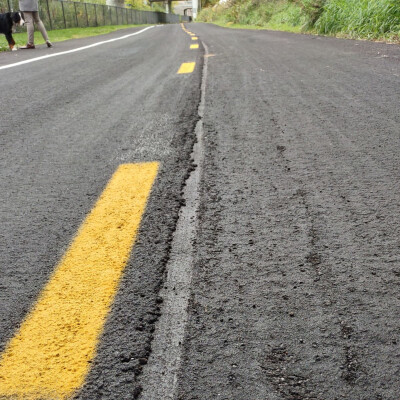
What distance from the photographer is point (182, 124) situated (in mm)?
2373

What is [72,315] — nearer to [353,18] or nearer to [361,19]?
[361,19]

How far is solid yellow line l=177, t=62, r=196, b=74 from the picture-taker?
14.1 feet

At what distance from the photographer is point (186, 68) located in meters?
4.57

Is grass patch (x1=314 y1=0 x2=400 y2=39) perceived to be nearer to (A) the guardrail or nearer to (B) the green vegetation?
(B) the green vegetation

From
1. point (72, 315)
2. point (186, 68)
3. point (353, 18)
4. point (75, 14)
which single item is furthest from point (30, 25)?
point (75, 14)

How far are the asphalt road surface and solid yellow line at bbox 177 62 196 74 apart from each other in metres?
1.95

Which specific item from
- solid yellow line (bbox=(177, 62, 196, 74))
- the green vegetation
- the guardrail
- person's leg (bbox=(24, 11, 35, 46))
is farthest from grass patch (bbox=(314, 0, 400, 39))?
the guardrail

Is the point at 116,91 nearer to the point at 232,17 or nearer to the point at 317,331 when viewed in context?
the point at 317,331

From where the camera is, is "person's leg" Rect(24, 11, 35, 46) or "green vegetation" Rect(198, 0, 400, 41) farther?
"person's leg" Rect(24, 11, 35, 46)

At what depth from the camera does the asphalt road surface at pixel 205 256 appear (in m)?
0.73

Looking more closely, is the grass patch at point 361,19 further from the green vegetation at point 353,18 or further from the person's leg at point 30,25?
the person's leg at point 30,25

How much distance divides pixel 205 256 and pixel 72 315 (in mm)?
351

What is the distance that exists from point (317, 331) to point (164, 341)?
0.29m

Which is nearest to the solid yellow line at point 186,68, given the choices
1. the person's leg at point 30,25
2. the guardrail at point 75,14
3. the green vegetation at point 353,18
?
the green vegetation at point 353,18
